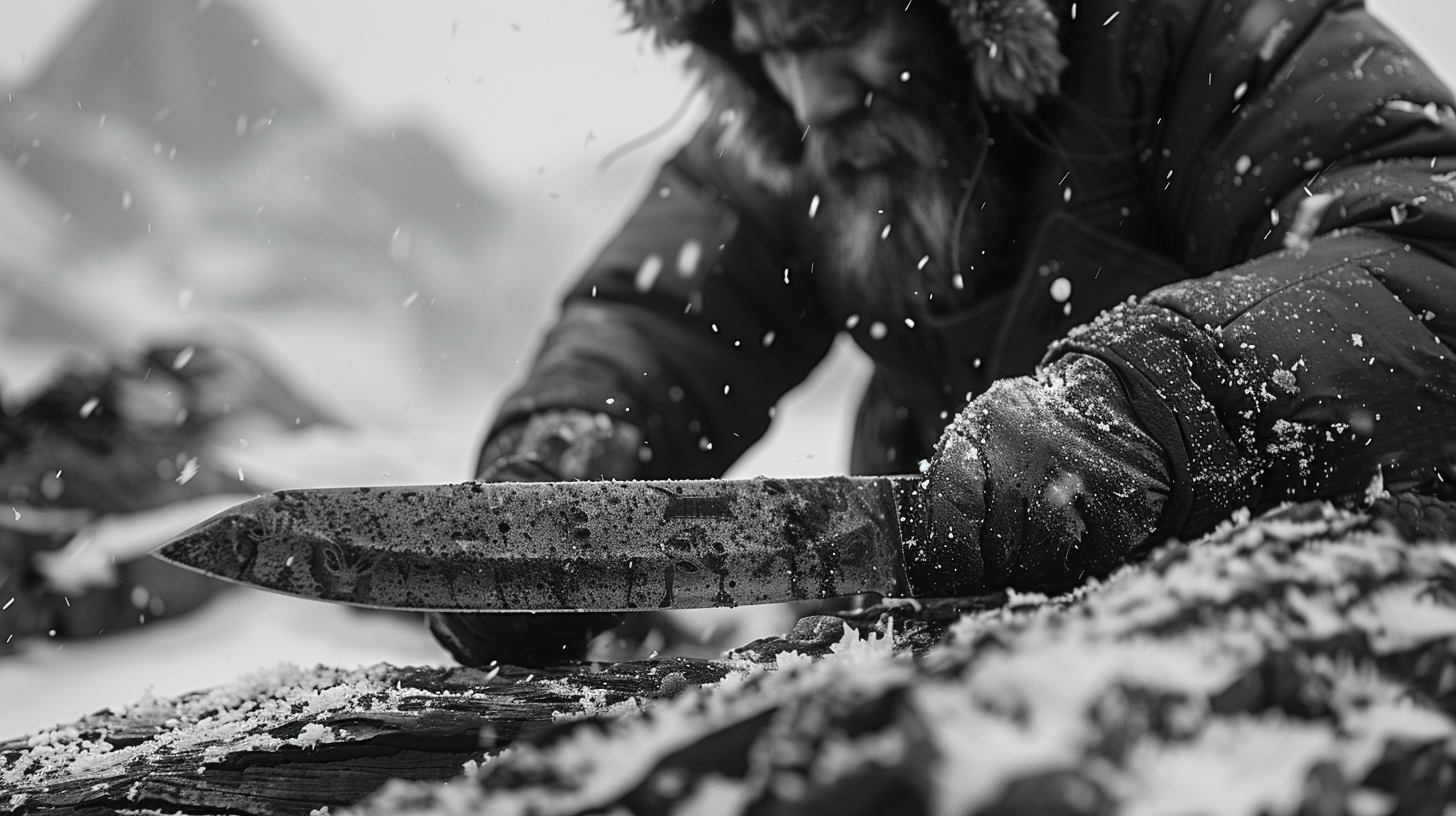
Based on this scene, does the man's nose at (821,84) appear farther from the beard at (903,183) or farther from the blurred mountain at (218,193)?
the blurred mountain at (218,193)

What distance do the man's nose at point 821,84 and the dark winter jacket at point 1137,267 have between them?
0.11m

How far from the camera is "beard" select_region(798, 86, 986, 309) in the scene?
1.41 meters

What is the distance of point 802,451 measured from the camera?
19.8ft

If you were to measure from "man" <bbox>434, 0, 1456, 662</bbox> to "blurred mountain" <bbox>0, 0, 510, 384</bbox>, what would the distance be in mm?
6361

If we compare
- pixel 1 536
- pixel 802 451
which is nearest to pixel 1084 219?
pixel 1 536

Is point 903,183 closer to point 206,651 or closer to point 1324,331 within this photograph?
point 1324,331

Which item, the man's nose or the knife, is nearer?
the knife

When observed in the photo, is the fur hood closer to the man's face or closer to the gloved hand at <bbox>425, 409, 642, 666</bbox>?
the man's face

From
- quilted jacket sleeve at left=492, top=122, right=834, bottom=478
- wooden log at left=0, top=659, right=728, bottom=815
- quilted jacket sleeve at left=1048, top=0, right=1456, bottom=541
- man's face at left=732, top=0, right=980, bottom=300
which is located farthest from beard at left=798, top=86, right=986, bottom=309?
wooden log at left=0, top=659, right=728, bottom=815

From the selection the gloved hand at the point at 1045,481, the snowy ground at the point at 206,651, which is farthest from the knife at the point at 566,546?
the snowy ground at the point at 206,651

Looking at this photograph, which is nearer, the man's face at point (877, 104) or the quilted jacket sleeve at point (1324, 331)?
the quilted jacket sleeve at point (1324, 331)

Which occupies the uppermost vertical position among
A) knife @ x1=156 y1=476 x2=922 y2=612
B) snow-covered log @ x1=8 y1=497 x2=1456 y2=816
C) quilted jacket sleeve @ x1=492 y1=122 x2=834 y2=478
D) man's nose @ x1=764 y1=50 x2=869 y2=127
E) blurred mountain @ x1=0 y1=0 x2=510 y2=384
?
blurred mountain @ x1=0 y1=0 x2=510 y2=384

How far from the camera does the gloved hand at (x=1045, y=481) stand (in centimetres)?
91

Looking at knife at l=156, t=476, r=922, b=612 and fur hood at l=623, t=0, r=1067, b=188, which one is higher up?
fur hood at l=623, t=0, r=1067, b=188
